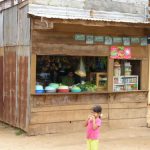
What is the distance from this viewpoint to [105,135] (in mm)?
11234

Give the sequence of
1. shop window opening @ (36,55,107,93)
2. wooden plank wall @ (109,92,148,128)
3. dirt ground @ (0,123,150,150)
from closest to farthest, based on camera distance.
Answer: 1. dirt ground @ (0,123,150,150)
2. shop window opening @ (36,55,107,93)
3. wooden plank wall @ (109,92,148,128)

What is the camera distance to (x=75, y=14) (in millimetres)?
11625

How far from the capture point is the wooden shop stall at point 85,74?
10.9 meters

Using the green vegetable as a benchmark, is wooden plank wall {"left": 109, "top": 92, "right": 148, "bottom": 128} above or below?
below

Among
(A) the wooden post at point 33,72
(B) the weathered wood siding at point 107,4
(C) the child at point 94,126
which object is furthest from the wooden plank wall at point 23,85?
(C) the child at point 94,126

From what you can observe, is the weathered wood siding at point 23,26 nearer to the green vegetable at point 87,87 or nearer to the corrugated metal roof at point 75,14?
the corrugated metal roof at point 75,14

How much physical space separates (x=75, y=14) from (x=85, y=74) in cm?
165

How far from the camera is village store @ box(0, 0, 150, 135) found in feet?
35.4

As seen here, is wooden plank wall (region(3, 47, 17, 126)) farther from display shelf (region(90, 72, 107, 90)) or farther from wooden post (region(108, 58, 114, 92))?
wooden post (region(108, 58, 114, 92))

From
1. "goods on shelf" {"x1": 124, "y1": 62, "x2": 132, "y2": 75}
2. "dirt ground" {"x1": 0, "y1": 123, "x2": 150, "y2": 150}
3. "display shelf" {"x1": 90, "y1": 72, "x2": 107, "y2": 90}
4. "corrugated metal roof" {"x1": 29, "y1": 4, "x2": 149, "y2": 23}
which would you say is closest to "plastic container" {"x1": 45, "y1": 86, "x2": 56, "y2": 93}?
"dirt ground" {"x1": 0, "y1": 123, "x2": 150, "y2": 150}

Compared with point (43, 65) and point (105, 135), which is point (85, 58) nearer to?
point (43, 65)

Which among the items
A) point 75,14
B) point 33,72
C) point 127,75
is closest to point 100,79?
point 127,75

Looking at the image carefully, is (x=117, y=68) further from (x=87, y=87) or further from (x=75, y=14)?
(x=75, y=14)

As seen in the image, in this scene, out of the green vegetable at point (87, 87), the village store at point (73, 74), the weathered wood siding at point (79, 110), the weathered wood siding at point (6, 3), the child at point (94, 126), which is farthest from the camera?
the weathered wood siding at point (6, 3)
